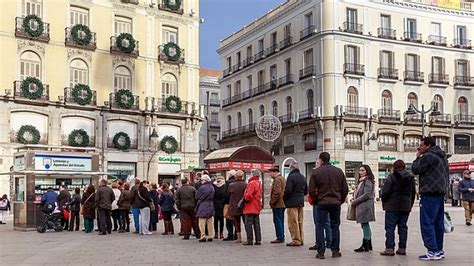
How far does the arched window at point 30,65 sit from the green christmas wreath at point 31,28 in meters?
1.28

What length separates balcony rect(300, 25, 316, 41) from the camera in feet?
178

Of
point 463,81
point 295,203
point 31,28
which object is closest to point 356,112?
point 463,81

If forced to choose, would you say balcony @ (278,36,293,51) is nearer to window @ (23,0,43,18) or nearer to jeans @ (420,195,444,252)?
window @ (23,0,43,18)

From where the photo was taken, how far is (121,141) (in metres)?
42.9

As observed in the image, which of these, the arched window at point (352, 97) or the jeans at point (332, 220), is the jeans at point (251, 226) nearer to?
the jeans at point (332, 220)

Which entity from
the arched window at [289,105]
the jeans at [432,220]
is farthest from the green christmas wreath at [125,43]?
the jeans at [432,220]

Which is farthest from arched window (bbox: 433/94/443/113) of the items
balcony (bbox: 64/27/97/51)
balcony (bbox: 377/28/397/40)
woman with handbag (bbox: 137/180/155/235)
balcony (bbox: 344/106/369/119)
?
woman with handbag (bbox: 137/180/155/235)

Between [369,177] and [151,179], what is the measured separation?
32932 mm

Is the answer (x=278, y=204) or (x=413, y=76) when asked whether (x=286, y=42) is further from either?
(x=278, y=204)

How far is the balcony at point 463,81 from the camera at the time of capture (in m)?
57.7

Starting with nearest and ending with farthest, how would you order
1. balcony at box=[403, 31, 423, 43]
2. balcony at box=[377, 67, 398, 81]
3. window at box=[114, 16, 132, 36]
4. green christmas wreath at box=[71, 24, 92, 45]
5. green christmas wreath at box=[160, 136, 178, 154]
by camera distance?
green christmas wreath at box=[71, 24, 92, 45] → window at box=[114, 16, 132, 36] → green christmas wreath at box=[160, 136, 178, 154] → balcony at box=[377, 67, 398, 81] → balcony at box=[403, 31, 423, 43]

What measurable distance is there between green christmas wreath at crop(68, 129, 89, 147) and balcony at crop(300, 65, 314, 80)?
2123cm

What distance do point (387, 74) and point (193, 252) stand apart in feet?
146

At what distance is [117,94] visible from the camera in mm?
42656
